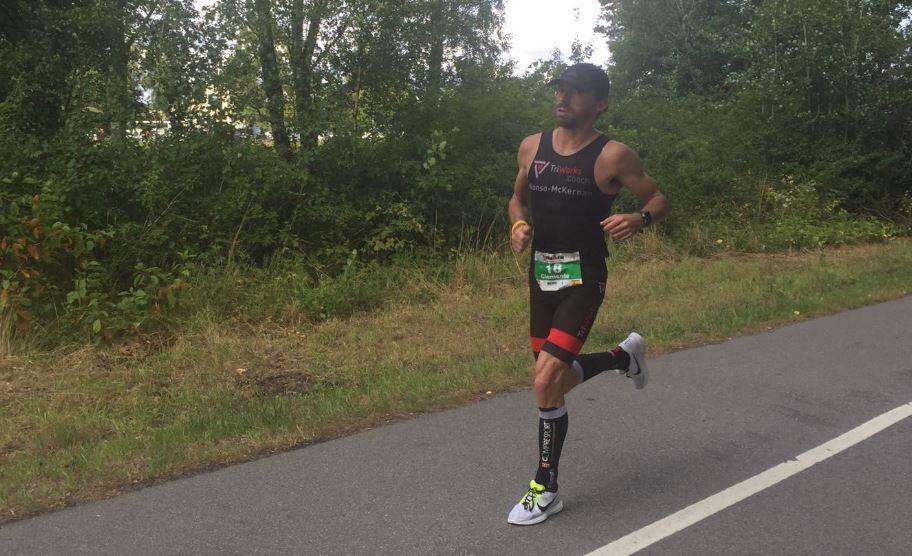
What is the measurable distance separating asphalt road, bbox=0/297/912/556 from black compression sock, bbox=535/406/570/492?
20cm

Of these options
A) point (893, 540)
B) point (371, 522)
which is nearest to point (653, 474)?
point (893, 540)

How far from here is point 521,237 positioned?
370 cm

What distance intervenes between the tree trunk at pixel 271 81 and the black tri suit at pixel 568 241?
7.31 m

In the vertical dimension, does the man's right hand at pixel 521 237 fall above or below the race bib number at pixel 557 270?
above

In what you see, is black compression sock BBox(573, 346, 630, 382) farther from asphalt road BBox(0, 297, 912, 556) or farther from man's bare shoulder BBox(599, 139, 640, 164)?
man's bare shoulder BBox(599, 139, 640, 164)

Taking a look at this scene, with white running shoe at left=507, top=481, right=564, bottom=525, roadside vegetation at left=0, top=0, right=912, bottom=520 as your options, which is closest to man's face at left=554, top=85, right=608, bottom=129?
white running shoe at left=507, top=481, right=564, bottom=525

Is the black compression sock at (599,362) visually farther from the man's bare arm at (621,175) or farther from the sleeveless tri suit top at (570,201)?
the man's bare arm at (621,175)

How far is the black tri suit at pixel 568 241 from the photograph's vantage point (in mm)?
3477

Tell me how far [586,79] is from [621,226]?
0.69m

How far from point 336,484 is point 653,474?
166 centimetres

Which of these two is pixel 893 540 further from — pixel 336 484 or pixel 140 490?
pixel 140 490

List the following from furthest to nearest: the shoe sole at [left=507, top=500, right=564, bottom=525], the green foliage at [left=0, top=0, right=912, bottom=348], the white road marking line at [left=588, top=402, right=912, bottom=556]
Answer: the green foliage at [left=0, top=0, right=912, bottom=348] → the shoe sole at [left=507, top=500, right=564, bottom=525] → the white road marking line at [left=588, top=402, right=912, bottom=556]

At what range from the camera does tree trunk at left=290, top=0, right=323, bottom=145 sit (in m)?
10.2

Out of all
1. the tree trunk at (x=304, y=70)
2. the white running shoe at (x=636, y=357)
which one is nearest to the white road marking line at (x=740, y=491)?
the white running shoe at (x=636, y=357)
